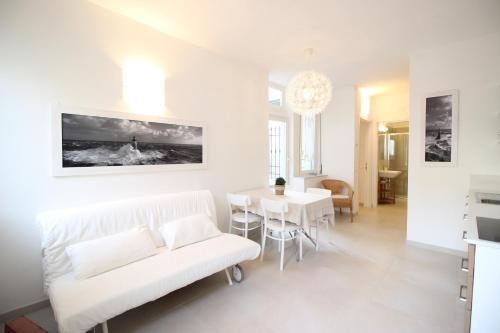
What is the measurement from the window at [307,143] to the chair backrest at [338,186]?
0.46 metres

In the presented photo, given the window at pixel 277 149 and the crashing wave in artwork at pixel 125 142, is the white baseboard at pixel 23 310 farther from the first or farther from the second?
the window at pixel 277 149

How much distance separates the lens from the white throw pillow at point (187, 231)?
7.87 ft

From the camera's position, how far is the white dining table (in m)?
2.82

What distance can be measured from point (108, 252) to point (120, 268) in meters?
0.17

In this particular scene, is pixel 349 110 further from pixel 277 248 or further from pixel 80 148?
pixel 80 148

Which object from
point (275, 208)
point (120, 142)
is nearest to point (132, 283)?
point (120, 142)

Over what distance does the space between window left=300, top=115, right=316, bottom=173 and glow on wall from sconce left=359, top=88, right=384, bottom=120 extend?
1120 millimetres

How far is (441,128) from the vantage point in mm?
3246

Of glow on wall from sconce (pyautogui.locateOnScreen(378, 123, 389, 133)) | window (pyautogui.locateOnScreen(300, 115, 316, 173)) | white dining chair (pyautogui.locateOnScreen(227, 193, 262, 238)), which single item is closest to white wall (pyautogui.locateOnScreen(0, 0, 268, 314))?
white dining chair (pyautogui.locateOnScreen(227, 193, 262, 238))

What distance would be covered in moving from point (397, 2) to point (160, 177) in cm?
299

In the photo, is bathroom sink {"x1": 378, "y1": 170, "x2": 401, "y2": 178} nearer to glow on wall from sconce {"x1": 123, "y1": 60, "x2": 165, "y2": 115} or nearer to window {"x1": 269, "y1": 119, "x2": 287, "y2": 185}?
window {"x1": 269, "y1": 119, "x2": 287, "y2": 185}

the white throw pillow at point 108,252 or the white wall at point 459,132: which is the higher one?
the white wall at point 459,132

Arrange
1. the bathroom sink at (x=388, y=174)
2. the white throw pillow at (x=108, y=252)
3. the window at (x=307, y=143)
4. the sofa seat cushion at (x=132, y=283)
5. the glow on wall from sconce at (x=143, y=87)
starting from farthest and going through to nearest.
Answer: the bathroom sink at (x=388, y=174)
the window at (x=307, y=143)
the glow on wall from sconce at (x=143, y=87)
the white throw pillow at (x=108, y=252)
the sofa seat cushion at (x=132, y=283)

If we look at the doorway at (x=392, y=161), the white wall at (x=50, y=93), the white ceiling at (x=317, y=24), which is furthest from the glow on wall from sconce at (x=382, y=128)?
the white wall at (x=50, y=93)
